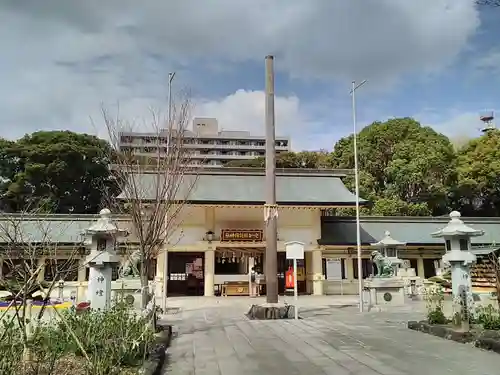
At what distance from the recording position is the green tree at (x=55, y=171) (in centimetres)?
3366

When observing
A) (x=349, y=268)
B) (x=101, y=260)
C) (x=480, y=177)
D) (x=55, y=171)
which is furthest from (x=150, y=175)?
(x=480, y=177)

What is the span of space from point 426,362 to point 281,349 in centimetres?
253

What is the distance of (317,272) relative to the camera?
2508 cm

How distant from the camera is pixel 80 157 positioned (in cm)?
3591

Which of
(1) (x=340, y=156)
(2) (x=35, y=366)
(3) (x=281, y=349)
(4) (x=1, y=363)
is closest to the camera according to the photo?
(4) (x=1, y=363)

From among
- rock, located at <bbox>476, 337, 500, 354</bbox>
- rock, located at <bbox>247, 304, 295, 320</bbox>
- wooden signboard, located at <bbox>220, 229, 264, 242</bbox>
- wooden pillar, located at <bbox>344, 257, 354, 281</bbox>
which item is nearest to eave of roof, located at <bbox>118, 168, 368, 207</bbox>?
wooden signboard, located at <bbox>220, 229, 264, 242</bbox>

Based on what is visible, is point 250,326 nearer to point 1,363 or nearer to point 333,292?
point 1,363

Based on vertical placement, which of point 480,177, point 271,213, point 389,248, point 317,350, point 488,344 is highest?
point 480,177

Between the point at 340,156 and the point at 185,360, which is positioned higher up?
the point at 340,156

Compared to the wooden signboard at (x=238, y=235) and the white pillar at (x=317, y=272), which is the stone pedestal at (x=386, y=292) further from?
the wooden signboard at (x=238, y=235)

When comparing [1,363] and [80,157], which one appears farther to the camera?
[80,157]

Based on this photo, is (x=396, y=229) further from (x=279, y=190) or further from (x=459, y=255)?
(x=459, y=255)

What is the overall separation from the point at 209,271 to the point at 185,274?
1971 mm

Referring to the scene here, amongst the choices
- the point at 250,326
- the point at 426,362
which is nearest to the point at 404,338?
the point at 426,362
